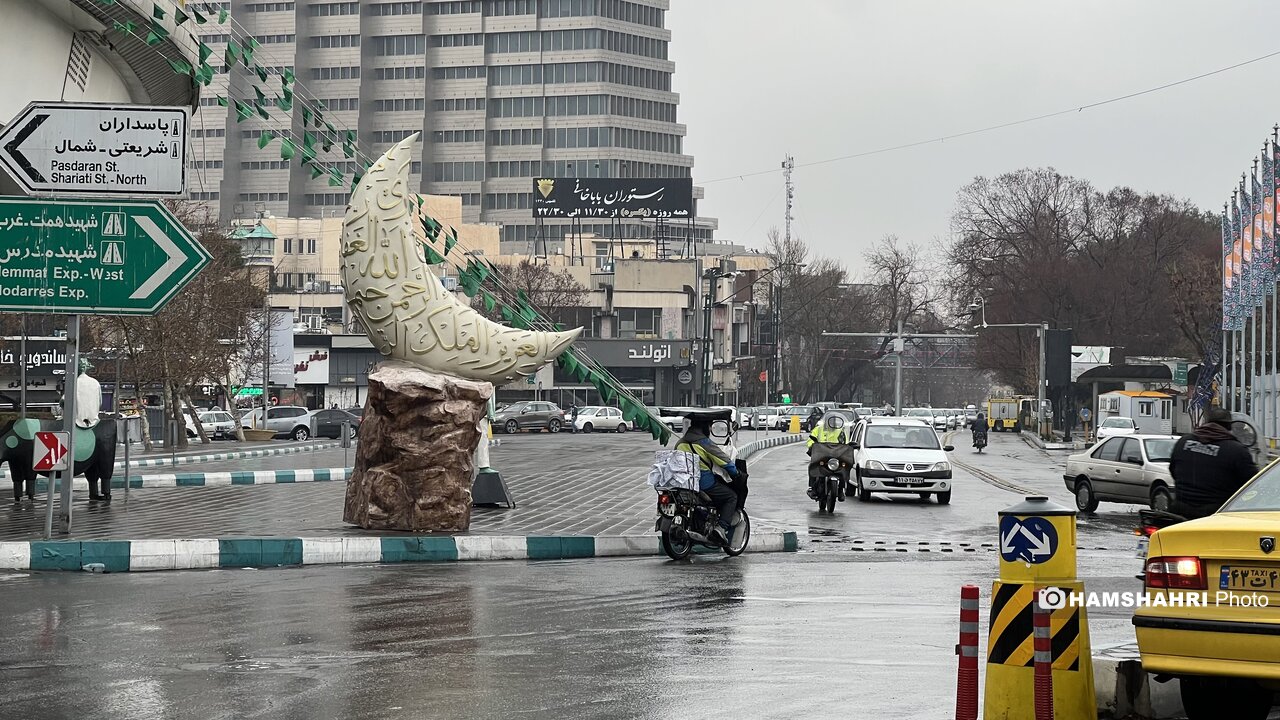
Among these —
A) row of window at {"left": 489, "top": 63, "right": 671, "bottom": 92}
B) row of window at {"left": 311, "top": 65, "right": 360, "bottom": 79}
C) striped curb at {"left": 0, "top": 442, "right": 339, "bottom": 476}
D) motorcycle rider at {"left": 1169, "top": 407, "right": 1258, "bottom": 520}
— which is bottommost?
striped curb at {"left": 0, "top": 442, "right": 339, "bottom": 476}

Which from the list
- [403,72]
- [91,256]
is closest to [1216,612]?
[91,256]

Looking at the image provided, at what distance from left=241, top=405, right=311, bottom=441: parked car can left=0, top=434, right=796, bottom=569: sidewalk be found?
3485 centimetres

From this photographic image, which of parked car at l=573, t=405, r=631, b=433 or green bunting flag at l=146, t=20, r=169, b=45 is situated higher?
green bunting flag at l=146, t=20, r=169, b=45

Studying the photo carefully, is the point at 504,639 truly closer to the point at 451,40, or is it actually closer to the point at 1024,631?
the point at 1024,631

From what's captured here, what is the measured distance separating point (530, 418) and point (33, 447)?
5307 cm

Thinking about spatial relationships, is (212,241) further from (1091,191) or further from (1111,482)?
(1091,191)

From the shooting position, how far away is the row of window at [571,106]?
476ft

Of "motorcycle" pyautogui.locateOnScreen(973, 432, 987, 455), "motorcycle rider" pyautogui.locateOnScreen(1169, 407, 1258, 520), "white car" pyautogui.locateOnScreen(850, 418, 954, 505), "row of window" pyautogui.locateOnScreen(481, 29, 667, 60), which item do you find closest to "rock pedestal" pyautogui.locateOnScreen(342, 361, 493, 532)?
"motorcycle rider" pyautogui.locateOnScreen(1169, 407, 1258, 520)

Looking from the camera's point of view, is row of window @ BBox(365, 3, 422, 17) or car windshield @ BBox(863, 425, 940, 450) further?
row of window @ BBox(365, 3, 422, 17)

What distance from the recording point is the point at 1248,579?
6605 mm

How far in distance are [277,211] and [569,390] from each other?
194 ft

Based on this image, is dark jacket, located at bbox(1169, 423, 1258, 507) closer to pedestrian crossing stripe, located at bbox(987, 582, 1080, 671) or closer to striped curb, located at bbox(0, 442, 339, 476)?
pedestrian crossing stripe, located at bbox(987, 582, 1080, 671)

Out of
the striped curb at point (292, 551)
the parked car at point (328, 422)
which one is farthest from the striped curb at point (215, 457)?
the striped curb at point (292, 551)

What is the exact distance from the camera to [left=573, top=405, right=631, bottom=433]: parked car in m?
73.2
